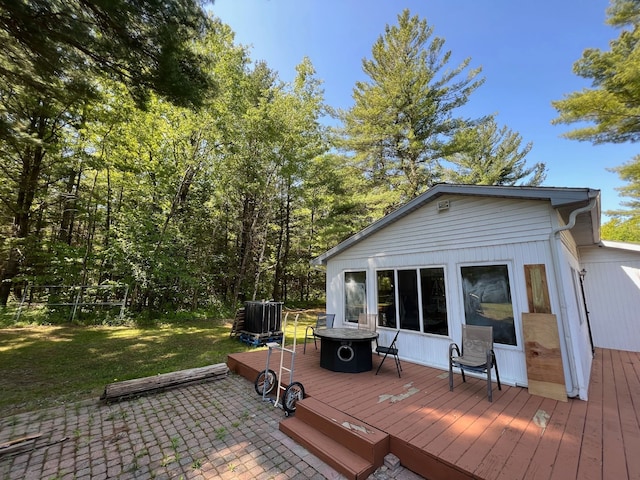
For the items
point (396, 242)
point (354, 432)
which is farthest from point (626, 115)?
point (354, 432)

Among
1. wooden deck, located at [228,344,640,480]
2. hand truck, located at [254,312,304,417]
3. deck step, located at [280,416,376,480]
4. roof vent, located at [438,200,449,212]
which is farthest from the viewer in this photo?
roof vent, located at [438,200,449,212]

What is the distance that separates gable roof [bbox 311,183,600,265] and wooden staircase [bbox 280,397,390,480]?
3.74m

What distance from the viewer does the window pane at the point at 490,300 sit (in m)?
4.05

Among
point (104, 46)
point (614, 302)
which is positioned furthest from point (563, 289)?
point (104, 46)

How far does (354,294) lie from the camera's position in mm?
6262

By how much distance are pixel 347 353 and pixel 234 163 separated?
389 inches

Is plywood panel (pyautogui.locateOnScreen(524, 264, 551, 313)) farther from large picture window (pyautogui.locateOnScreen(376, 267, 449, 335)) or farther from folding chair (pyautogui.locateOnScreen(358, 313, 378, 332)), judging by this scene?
folding chair (pyautogui.locateOnScreen(358, 313, 378, 332))

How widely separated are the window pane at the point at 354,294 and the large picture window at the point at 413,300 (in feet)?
1.39

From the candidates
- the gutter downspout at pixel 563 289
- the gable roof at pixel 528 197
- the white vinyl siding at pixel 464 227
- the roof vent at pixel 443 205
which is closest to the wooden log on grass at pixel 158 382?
the gable roof at pixel 528 197

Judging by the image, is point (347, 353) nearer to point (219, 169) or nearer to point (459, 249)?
point (459, 249)

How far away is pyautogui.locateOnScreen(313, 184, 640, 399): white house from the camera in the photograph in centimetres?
373

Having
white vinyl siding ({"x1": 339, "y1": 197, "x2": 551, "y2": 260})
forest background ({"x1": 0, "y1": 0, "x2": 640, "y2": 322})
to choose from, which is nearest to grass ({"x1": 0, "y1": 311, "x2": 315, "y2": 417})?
forest background ({"x1": 0, "y1": 0, "x2": 640, "y2": 322})

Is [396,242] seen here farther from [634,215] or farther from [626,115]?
[634,215]

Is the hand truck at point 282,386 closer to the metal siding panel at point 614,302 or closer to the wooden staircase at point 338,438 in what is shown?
the wooden staircase at point 338,438
